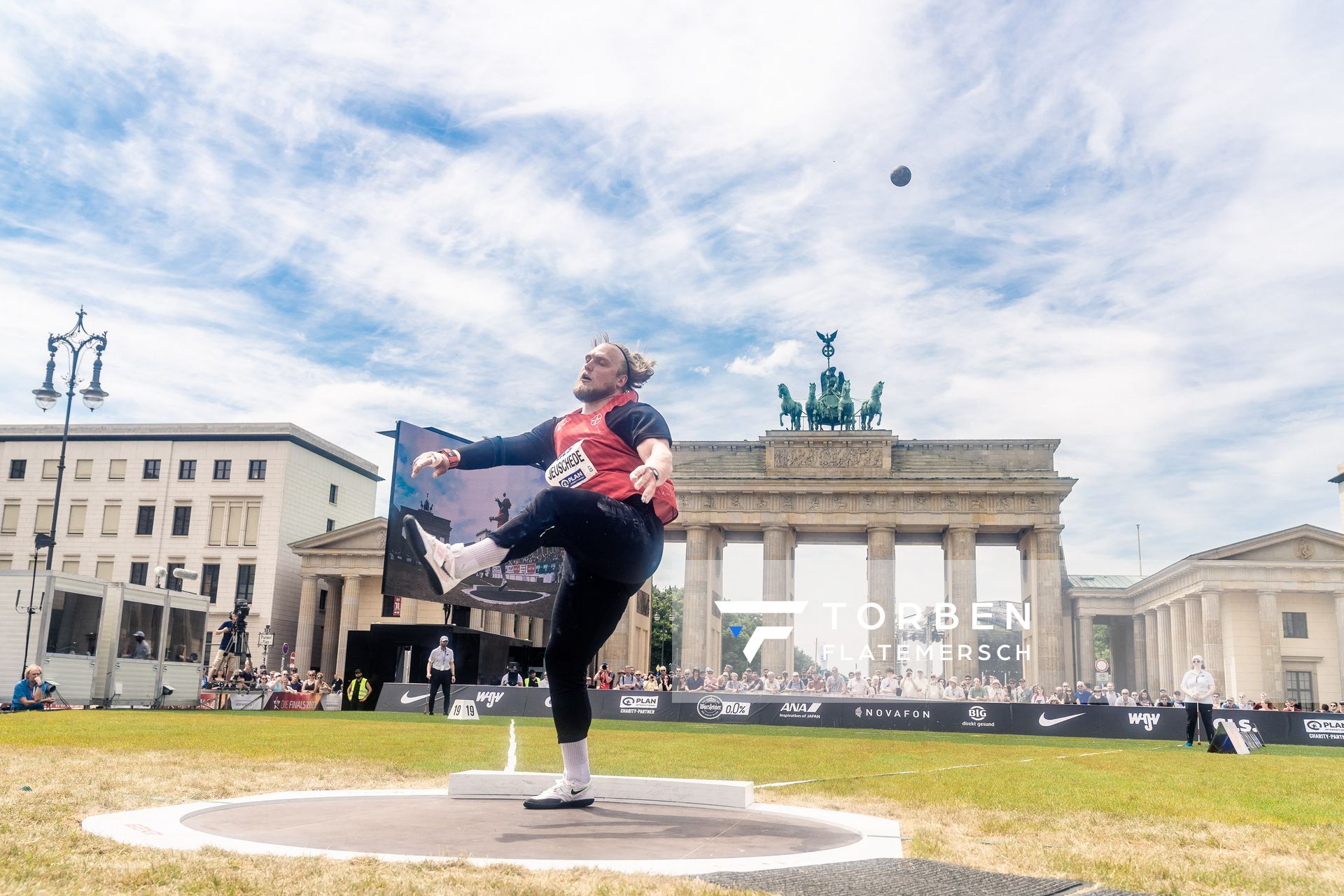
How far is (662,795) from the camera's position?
23.7ft

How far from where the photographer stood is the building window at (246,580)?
6562 centimetres

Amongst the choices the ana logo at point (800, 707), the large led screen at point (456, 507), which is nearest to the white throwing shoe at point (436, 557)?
the large led screen at point (456, 507)

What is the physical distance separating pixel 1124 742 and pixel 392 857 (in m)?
24.0

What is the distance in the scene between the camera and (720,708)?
29.5 metres

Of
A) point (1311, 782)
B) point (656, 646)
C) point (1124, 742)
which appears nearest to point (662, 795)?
point (1311, 782)

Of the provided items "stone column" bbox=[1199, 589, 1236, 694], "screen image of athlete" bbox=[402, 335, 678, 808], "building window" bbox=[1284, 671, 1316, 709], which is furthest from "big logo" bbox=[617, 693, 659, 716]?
"building window" bbox=[1284, 671, 1316, 709]

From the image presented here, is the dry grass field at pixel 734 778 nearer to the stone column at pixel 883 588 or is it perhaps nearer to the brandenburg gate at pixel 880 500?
the stone column at pixel 883 588

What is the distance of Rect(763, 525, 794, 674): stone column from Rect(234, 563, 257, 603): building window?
103ft

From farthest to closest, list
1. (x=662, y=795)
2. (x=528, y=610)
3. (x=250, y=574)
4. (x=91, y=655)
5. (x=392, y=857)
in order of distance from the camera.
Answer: (x=250, y=574) < (x=528, y=610) < (x=91, y=655) < (x=662, y=795) < (x=392, y=857)

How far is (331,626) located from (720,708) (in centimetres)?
4598

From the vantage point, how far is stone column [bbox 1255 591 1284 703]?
56062 mm

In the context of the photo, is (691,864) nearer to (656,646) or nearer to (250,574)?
(250,574)

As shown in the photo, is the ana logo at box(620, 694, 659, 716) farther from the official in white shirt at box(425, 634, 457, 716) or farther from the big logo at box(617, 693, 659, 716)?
the official in white shirt at box(425, 634, 457, 716)

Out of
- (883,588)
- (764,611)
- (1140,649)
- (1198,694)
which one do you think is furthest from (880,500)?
(1198,694)
